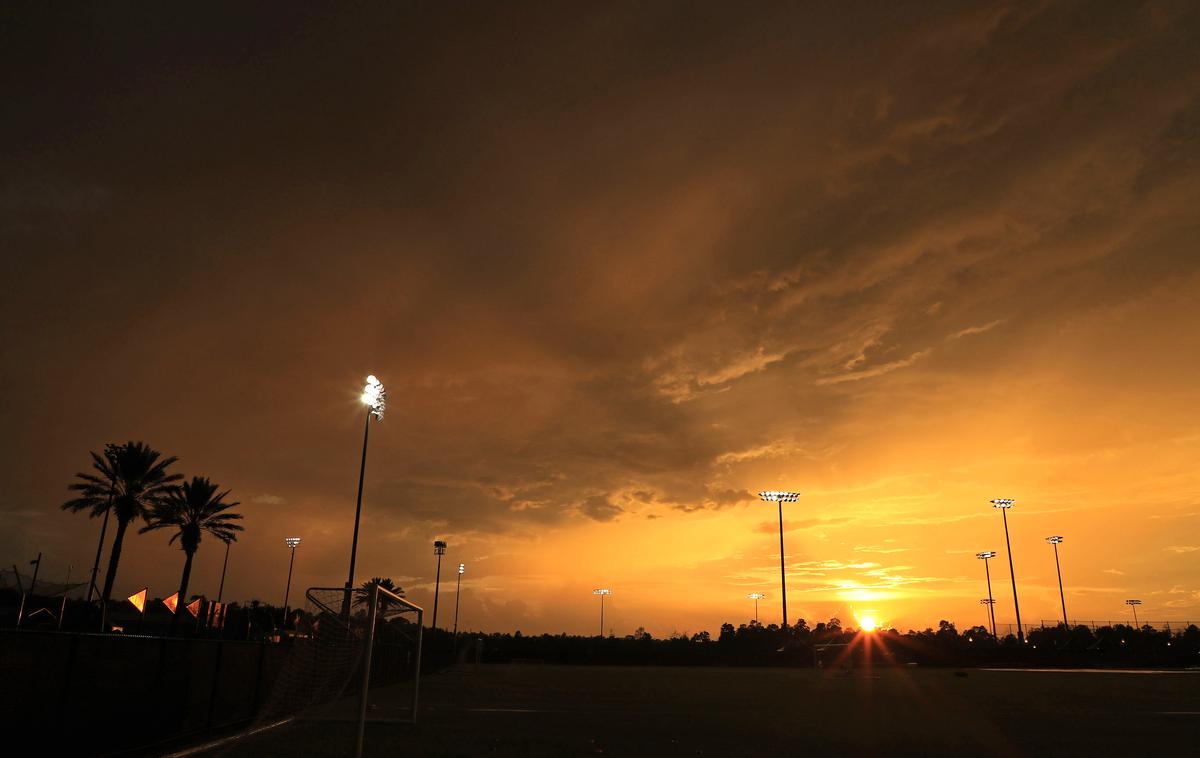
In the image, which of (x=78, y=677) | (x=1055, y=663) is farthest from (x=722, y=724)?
(x=1055, y=663)

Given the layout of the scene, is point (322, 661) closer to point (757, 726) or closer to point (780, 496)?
point (757, 726)

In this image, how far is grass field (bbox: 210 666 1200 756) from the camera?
1389 cm

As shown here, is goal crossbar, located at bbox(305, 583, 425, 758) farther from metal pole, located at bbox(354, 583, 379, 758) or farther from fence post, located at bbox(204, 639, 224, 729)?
fence post, located at bbox(204, 639, 224, 729)

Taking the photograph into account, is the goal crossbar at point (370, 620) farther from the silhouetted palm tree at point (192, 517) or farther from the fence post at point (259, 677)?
the silhouetted palm tree at point (192, 517)

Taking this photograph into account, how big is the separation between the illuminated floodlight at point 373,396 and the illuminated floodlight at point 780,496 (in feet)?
183

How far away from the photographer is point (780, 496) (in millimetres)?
84250

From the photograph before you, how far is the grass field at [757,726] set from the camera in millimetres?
13891

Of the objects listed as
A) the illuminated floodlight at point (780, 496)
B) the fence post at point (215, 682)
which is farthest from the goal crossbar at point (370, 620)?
the illuminated floodlight at point (780, 496)

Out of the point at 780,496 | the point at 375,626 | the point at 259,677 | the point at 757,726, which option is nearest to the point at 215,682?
the point at 259,677

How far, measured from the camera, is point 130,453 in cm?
5112

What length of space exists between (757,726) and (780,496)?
2708 inches

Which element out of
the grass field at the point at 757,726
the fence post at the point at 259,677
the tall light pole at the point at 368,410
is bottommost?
the grass field at the point at 757,726

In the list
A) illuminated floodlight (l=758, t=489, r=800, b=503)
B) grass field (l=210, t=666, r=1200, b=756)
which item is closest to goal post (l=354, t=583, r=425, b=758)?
grass field (l=210, t=666, r=1200, b=756)

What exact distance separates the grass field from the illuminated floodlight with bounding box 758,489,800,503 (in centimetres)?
5511
